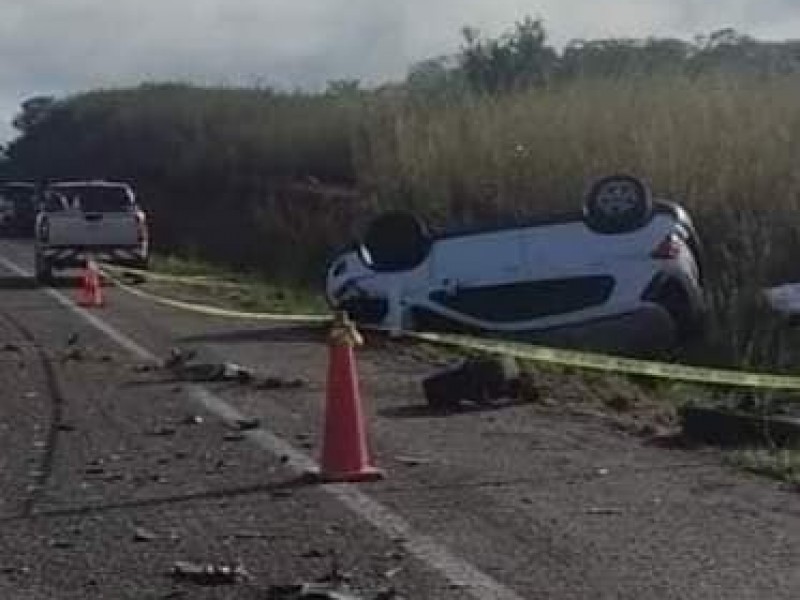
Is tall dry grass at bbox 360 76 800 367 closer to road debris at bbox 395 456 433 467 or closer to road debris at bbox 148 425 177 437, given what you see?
road debris at bbox 148 425 177 437

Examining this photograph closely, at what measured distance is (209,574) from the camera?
9.03 m

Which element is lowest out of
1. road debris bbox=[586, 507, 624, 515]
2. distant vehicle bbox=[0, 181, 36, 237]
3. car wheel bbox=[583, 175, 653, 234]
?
distant vehicle bbox=[0, 181, 36, 237]

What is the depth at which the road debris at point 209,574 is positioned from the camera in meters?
8.96

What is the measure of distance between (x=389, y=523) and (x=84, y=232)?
26.8m

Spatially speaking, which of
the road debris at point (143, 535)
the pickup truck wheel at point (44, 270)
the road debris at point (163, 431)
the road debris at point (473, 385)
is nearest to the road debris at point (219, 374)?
the road debris at point (473, 385)

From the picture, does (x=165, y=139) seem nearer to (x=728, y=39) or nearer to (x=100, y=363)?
(x=728, y=39)

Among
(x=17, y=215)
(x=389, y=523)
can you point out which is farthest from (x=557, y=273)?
(x=17, y=215)

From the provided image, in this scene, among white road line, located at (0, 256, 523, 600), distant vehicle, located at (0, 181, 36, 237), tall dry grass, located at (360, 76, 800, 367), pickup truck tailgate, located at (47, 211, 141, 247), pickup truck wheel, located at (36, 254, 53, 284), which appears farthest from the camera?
distant vehicle, located at (0, 181, 36, 237)

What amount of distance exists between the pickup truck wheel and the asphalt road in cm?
1887

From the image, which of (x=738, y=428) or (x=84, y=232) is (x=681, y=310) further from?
(x=84, y=232)

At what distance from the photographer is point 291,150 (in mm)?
51875

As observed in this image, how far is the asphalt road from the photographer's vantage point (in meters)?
9.01

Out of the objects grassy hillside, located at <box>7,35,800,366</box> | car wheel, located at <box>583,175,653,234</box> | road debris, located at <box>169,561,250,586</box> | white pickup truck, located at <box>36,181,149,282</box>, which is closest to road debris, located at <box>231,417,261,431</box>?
road debris, located at <box>169,561,250,586</box>

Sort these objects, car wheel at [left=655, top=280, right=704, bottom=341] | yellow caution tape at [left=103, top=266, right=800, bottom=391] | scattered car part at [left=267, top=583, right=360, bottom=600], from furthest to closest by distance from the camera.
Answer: car wheel at [left=655, top=280, right=704, bottom=341], yellow caution tape at [left=103, top=266, right=800, bottom=391], scattered car part at [left=267, top=583, right=360, bottom=600]
